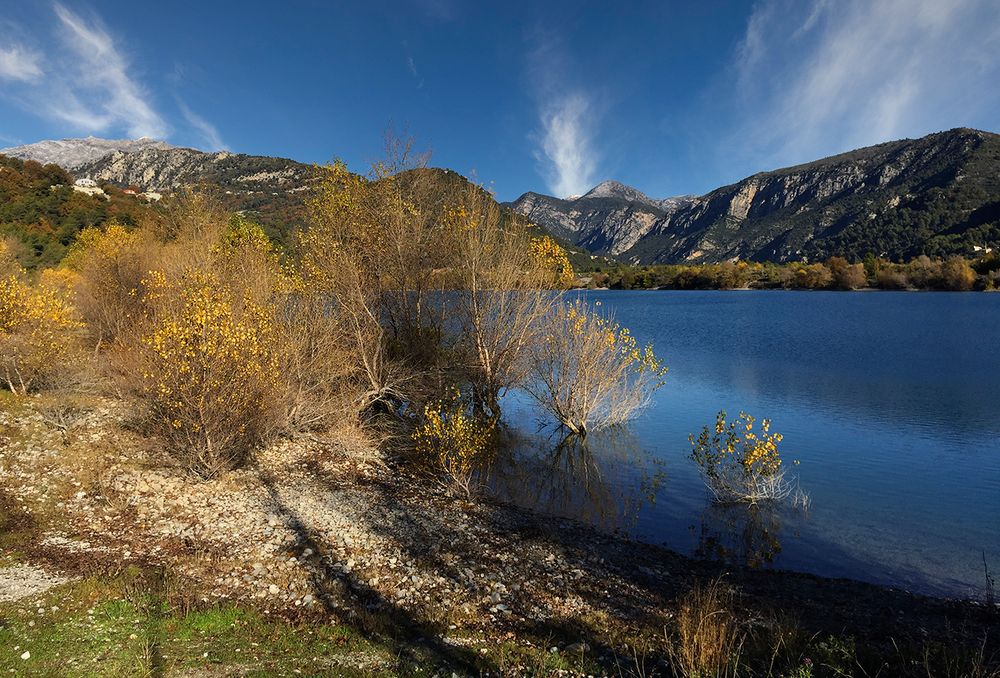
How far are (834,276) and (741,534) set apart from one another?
462 ft

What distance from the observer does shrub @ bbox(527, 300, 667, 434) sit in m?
25.8

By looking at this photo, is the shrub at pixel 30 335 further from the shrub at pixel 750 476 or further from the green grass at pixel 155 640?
the shrub at pixel 750 476

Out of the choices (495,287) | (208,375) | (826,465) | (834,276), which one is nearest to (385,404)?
(495,287)

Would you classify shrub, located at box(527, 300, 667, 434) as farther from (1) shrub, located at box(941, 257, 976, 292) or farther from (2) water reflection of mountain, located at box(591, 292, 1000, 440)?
(1) shrub, located at box(941, 257, 976, 292)

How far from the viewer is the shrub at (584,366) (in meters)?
25.8

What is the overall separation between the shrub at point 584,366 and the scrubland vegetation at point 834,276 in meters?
125

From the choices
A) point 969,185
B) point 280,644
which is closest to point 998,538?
point 280,644

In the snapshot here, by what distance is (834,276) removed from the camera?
132875mm

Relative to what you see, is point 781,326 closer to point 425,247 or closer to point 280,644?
point 425,247

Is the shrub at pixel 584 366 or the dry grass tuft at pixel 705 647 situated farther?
the shrub at pixel 584 366

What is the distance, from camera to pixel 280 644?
8.96m

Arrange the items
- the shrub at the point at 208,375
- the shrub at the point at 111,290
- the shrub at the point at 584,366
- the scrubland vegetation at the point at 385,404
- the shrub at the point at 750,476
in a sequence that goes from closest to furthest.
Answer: the scrubland vegetation at the point at 385,404, the shrub at the point at 208,375, the shrub at the point at 750,476, the shrub at the point at 584,366, the shrub at the point at 111,290

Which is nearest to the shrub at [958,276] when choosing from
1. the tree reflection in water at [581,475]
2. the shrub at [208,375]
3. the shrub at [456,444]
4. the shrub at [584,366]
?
the shrub at [584,366]

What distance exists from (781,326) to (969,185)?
183m
